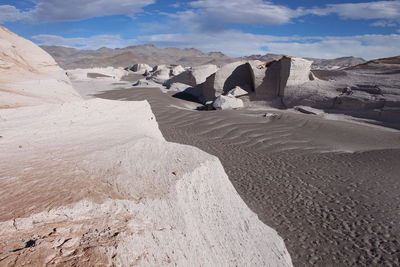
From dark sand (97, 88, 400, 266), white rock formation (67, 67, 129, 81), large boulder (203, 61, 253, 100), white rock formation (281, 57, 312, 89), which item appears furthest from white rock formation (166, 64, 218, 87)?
white rock formation (67, 67, 129, 81)

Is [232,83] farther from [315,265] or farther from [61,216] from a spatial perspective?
[61,216]

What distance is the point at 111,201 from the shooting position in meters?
1.53

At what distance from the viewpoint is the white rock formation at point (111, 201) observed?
125 centimetres

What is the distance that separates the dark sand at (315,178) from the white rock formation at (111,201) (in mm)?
797

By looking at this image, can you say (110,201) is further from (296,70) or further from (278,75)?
(278,75)

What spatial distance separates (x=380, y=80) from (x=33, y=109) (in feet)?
27.5

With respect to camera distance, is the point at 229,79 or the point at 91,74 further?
the point at 91,74

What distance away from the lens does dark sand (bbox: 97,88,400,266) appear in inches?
106

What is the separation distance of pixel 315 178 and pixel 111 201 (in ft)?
10.7

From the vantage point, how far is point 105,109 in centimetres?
308

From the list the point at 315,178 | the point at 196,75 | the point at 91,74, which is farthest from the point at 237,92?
the point at 91,74

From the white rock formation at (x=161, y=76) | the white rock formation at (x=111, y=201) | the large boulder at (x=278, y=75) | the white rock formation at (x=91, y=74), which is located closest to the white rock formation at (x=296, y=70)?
the large boulder at (x=278, y=75)

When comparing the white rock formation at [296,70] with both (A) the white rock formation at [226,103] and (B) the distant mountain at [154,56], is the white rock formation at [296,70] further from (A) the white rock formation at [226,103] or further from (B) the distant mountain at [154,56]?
(B) the distant mountain at [154,56]

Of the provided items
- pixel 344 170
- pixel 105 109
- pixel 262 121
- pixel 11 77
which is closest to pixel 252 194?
pixel 344 170
